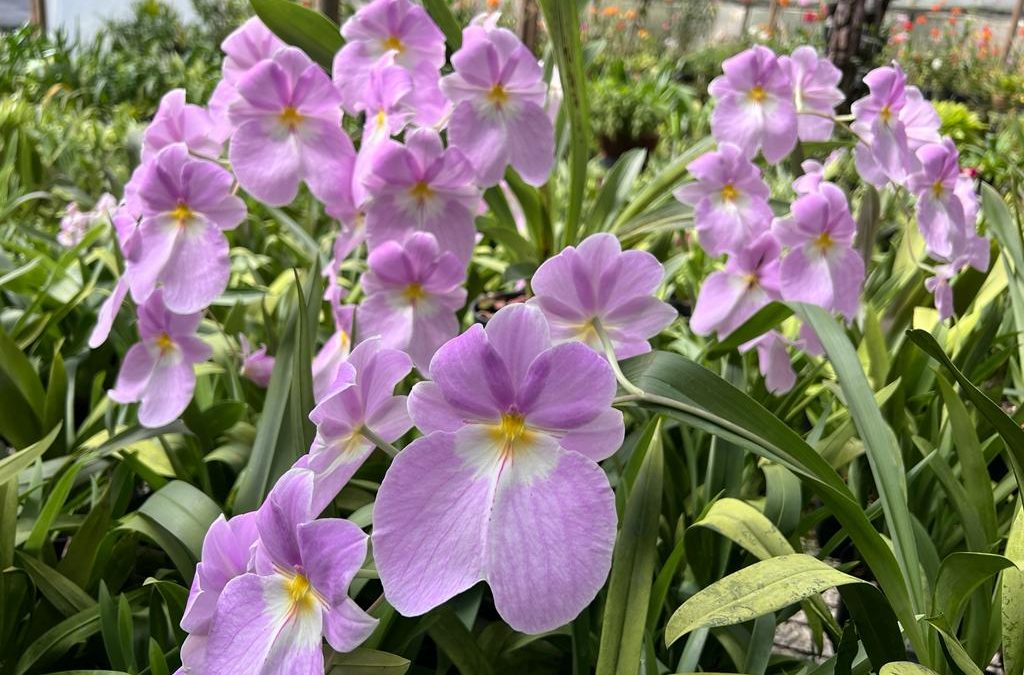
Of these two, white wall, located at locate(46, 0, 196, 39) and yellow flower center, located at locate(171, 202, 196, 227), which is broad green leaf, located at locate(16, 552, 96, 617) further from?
white wall, located at locate(46, 0, 196, 39)

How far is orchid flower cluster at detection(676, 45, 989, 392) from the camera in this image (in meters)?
0.95

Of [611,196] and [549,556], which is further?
[611,196]

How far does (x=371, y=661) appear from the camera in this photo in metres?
0.62

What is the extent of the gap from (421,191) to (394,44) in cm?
20

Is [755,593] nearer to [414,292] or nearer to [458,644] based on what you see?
[458,644]

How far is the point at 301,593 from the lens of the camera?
52 cm

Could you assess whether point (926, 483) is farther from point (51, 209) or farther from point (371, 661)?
point (51, 209)

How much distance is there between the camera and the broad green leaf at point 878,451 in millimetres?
753

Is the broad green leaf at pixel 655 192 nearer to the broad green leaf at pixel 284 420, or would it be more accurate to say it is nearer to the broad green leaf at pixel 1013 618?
the broad green leaf at pixel 284 420

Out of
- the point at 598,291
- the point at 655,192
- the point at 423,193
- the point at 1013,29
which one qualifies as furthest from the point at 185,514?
the point at 1013,29

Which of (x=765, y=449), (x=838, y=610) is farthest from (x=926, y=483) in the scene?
(x=765, y=449)

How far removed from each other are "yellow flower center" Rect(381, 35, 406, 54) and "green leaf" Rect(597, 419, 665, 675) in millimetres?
544

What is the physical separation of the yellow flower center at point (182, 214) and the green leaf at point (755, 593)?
24.3 inches

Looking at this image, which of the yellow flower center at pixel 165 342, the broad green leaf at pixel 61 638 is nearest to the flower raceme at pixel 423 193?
the yellow flower center at pixel 165 342
